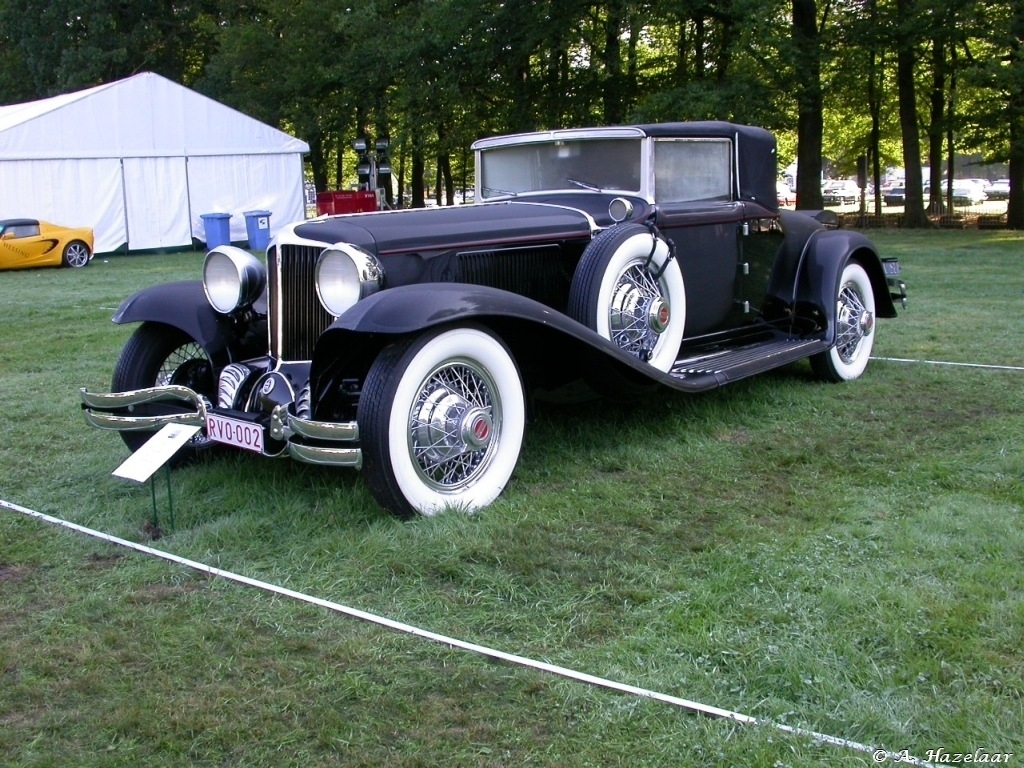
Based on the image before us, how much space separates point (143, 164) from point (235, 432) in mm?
20011

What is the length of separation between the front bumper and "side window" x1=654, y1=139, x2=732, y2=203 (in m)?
2.59

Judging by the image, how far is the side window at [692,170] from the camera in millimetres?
5695

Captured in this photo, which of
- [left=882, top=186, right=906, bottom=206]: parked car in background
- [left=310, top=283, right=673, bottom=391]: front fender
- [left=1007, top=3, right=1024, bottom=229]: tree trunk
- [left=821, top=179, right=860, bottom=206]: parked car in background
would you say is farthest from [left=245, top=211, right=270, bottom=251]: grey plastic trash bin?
[left=882, top=186, right=906, bottom=206]: parked car in background

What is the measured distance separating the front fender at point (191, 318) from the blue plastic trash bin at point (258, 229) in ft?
55.1

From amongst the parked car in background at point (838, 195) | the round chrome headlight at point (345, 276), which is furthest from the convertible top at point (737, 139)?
the parked car in background at point (838, 195)

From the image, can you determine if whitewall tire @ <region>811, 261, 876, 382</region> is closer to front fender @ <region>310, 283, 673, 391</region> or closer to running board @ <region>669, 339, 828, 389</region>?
running board @ <region>669, 339, 828, 389</region>

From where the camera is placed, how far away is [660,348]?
5.27 m

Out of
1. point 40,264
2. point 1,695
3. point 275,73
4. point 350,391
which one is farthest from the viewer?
point 275,73

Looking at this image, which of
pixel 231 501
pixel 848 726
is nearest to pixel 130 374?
pixel 231 501

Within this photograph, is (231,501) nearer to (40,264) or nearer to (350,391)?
(350,391)

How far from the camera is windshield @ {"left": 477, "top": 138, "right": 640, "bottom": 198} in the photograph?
5.70m

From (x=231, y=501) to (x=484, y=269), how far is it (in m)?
1.59

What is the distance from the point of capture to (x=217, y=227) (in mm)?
21875

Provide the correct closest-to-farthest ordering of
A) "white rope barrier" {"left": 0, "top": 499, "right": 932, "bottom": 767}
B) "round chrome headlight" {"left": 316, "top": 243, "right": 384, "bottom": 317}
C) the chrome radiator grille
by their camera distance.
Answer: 1. "white rope barrier" {"left": 0, "top": 499, "right": 932, "bottom": 767}
2. "round chrome headlight" {"left": 316, "top": 243, "right": 384, "bottom": 317}
3. the chrome radiator grille
